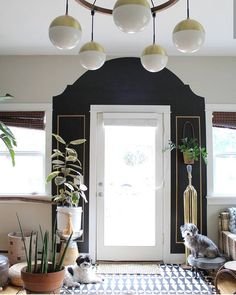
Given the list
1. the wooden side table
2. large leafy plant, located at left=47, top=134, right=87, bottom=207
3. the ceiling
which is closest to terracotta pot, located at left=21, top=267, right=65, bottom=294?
the wooden side table

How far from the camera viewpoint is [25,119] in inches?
174

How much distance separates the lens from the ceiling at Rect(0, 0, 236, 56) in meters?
3.05

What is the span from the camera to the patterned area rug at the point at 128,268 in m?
3.92

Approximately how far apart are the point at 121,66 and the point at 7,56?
1.58 metres

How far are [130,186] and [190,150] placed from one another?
0.94 m

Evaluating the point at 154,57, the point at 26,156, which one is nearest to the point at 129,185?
the point at 26,156

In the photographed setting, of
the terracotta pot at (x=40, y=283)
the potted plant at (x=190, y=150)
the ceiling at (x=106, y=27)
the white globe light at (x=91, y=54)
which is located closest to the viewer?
the terracotta pot at (x=40, y=283)

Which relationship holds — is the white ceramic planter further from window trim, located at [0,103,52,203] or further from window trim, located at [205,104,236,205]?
window trim, located at [205,104,236,205]

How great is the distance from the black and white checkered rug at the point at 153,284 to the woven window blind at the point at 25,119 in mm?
2149

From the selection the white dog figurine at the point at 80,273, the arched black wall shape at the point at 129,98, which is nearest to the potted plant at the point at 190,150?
the arched black wall shape at the point at 129,98

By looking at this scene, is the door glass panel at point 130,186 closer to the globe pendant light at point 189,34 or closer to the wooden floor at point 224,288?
the wooden floor at point 224,288

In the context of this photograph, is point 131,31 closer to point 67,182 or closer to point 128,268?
point 67,182

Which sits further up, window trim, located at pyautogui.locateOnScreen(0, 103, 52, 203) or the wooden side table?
window trim, located at pyautogui.locateOnScreen(0, 103, 52, 203)

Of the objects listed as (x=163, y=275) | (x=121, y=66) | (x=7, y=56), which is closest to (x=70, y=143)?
(x=121, y=66)
